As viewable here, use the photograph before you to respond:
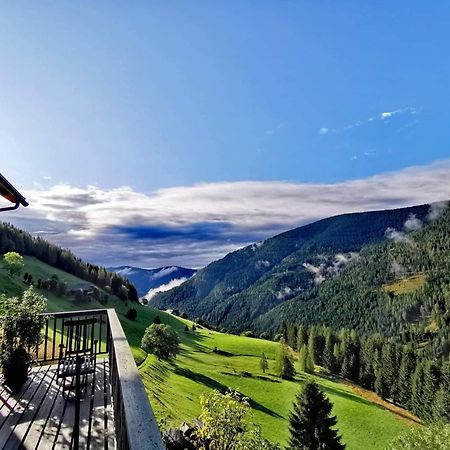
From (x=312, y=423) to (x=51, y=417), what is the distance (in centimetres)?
4018

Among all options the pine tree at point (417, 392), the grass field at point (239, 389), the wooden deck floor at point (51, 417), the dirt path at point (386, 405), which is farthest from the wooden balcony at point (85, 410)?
the pine tree at point (417, 392)

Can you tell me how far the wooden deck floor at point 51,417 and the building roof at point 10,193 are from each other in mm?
4775

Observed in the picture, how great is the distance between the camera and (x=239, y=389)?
6134 cm

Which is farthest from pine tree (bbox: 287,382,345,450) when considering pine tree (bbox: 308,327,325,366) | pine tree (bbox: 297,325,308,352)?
pine tree (bbox: 297,325,308,352)

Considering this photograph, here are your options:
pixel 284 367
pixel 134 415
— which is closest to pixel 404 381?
pixel 284 367

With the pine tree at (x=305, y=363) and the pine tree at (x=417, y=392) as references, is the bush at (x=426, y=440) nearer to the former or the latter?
the pine tree at (x=417, y=392)

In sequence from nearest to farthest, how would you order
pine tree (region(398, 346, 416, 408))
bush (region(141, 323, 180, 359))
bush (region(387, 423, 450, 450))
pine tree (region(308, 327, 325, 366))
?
bush (region(387, 423, 450, 450)), bush (region(141, 323, 180, 359)), pine tree (region(398, 346, 416, 408)), pine tree (region(308, 327, 325, 366))

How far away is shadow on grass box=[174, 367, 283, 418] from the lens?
5450 centimetres

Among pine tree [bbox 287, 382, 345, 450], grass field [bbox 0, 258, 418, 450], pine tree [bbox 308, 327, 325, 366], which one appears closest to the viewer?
pine tree [bbox 287, 382, 345, 450]

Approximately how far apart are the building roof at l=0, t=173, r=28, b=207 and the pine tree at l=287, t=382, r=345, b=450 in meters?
38.6

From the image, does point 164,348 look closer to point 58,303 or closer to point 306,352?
point 58,303

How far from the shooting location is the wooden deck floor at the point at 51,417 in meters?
5.75

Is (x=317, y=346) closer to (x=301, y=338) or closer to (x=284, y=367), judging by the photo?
(x=301, y=338)

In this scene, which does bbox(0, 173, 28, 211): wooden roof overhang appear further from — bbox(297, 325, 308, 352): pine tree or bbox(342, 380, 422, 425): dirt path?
bbox(297, 325, 308, 352): pine tree
